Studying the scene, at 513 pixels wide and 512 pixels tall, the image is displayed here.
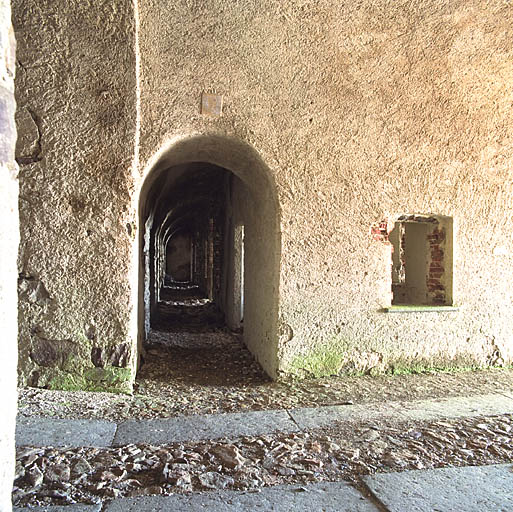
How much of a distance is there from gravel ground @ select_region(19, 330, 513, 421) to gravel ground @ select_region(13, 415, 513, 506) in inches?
32.3

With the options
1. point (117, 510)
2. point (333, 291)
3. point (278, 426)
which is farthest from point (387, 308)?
point (117, 510)

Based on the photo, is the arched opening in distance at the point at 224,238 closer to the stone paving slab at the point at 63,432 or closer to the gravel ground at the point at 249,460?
the gravel ground at the point at 249,460

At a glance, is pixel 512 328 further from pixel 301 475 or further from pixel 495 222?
pixel 301 475

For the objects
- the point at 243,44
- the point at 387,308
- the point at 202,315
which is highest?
the point at 243,44

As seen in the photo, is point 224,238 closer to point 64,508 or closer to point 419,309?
point 419,309

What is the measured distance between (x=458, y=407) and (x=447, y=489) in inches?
65.4

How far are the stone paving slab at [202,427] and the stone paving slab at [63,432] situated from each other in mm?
103

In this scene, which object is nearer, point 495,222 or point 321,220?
point 321,220

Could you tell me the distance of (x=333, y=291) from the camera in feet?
15.6

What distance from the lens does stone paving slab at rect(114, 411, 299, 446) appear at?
3139 millimetres

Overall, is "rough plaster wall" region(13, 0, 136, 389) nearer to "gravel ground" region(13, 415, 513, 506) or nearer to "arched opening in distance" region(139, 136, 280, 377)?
"arched opening in distance" region(139, 136, 280, 377)

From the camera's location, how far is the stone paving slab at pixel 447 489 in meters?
2.29

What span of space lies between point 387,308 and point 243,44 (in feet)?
10.5

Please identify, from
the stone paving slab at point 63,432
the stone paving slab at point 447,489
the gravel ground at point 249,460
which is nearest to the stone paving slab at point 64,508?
the gravel ground at point 249,460
